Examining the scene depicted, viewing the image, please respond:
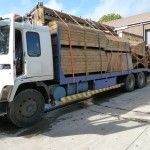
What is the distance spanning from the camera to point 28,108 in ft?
22.4

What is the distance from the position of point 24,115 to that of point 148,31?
1805 centimetres

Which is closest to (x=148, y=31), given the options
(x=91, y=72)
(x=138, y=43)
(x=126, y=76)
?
(x=138, y=43)

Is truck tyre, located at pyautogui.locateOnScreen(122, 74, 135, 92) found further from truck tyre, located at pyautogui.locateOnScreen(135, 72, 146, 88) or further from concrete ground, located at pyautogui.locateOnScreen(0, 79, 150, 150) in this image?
concrete ground, located at pyautogui.locateOnScreen(0, 79, 150, 150)

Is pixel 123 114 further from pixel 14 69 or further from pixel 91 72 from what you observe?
pixel 14 69

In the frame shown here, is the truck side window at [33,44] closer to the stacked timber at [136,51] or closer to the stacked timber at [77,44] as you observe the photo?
the stacked timber at [77,44]

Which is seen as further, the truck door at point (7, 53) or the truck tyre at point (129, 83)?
the truck tyre at point (129, 83)

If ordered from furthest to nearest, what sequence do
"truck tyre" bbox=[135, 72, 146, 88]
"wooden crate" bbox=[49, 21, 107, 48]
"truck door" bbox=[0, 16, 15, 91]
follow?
"truck tyre" bbox=[135, 72, 146, 88], "wooden crate" bbox=[49, 21, 107, 48], "truck door" bbox=[0, 16, 15, 91]

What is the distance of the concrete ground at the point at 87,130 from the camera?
18.0 feet

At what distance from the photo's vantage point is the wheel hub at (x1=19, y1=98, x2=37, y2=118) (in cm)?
671

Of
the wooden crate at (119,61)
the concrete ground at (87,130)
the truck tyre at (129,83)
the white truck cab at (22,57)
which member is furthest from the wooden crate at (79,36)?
the truck tyre at (129,83)

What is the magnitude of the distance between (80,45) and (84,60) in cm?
53

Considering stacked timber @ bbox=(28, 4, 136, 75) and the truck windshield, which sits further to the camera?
stacked timber @ bbox=(28, 4, 136, 75)

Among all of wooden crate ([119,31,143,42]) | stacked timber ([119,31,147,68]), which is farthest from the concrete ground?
wooden crate ([119,31,143,42])

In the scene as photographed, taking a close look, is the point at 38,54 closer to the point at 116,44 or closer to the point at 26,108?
the point at 26,108
